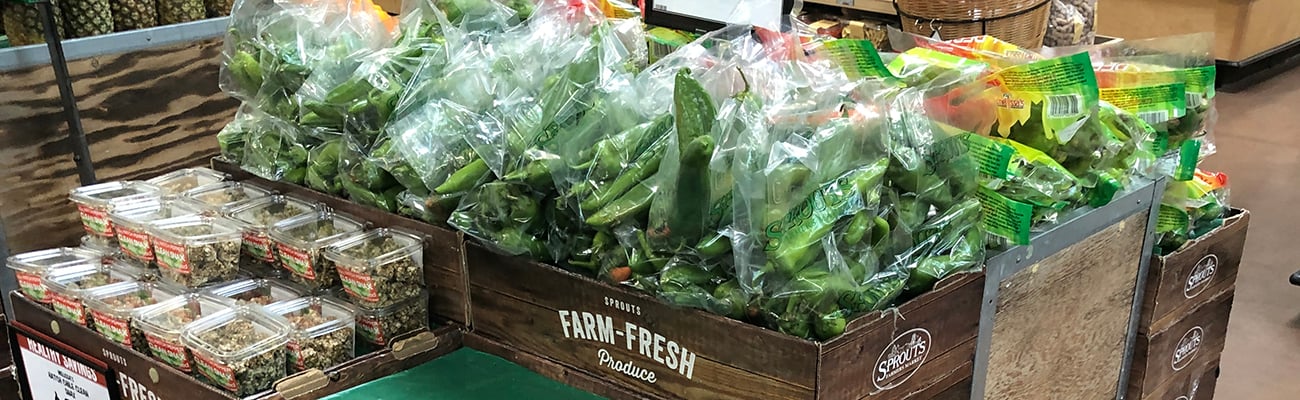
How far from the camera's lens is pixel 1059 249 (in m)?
1.64

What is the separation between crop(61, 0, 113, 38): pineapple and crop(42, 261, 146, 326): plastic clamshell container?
1092mm

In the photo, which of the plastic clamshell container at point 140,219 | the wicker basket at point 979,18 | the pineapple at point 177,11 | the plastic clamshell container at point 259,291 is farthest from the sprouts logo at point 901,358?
the pineapple at point 177,11

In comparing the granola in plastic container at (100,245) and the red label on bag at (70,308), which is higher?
the granola in plastic container at (100,245)

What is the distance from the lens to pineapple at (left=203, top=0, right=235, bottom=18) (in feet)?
10.0

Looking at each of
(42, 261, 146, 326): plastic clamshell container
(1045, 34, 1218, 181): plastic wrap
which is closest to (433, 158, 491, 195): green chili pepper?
(42, 261, 146, 326): plastic clamshell container

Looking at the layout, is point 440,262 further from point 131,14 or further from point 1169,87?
point 131,14

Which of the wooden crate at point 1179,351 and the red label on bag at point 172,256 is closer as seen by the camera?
the red label on bag at point 172,256

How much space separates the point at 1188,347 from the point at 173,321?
1.91 meters

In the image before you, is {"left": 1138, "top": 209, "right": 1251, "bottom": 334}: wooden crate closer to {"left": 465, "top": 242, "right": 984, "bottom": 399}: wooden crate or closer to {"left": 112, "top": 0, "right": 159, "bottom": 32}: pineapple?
{"left": 465, "top": 242, "right": 984, "bottom": 399}: wooden crate

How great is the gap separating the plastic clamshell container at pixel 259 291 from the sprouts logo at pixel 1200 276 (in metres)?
1.66

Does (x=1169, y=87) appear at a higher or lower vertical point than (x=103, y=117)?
higher

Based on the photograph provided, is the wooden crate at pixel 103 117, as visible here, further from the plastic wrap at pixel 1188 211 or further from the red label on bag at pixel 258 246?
the plastic wrap at pixel 1188 211

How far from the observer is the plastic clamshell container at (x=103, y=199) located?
196 cm

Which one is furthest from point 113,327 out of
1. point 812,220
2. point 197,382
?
point 812,220
